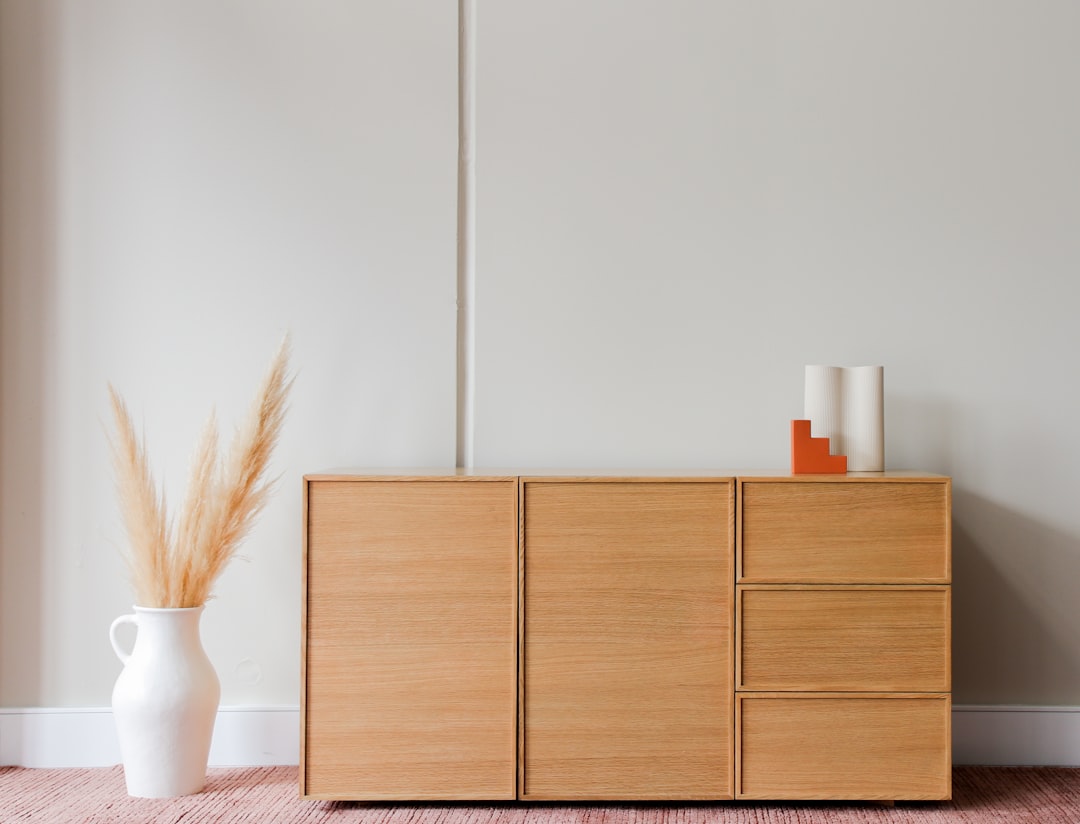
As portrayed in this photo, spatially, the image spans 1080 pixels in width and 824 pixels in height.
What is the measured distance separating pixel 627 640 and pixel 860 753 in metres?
0.58

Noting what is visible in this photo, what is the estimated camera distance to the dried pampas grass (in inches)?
88.0

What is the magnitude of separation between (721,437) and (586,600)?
0.66 meters

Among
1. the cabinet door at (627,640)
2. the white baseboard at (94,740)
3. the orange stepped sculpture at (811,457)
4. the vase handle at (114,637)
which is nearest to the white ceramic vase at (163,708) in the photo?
the vase handle at (114,637)

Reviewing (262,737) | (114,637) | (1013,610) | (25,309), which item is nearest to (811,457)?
(1013,610)

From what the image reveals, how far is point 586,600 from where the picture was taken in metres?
2.12

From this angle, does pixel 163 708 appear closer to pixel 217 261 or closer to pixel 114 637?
pixel 114 637

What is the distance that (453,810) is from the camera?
2.11 meters

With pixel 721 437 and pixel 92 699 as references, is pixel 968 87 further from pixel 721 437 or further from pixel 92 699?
pixel 92 699

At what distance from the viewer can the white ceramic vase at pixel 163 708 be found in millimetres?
2152

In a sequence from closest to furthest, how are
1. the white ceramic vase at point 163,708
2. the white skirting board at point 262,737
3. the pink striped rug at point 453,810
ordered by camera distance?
the pink striped rug at point 453,810 → the white ceramic vase at point 163,708 → the white skirting board at point 262,737

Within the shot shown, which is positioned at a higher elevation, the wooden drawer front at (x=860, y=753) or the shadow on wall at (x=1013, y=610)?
the shadow on wall at (x=1013, y=610)

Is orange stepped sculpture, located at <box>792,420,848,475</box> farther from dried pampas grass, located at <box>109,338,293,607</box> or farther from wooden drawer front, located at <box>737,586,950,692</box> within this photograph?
dried pampas grass, located at <box>109,338,293,607</box>

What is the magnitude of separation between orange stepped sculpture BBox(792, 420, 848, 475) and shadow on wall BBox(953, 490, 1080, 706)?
0.57 meters

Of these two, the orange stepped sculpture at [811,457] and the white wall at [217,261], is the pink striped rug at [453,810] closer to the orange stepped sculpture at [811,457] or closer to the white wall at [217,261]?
the white wall at [217,261]
